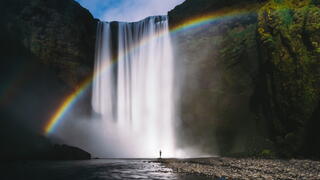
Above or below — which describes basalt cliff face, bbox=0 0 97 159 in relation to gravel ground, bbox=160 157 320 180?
above

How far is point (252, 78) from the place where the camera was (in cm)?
3909

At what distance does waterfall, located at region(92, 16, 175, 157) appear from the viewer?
51125mm

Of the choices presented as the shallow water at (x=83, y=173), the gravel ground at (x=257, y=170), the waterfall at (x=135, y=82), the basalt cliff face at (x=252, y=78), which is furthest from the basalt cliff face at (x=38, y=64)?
the gravel ground at (x=257, y=170)

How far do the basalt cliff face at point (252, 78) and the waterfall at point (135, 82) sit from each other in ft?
12.2

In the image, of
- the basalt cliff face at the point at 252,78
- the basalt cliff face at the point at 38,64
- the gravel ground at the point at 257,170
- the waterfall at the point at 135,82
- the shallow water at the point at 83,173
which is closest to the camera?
the gravel ground at the point at 257,170

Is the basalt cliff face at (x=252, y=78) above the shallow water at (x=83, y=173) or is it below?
above

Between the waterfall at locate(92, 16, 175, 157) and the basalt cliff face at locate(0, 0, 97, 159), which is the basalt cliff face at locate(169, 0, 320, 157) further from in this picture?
the basalt cliff face at locate(0, 0, 97, 159)

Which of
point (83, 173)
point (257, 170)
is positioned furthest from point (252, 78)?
point (83, 173)

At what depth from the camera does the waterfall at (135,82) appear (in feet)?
168

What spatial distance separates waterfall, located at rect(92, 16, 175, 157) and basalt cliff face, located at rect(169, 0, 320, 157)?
3714 mm

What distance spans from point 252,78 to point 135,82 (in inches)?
935

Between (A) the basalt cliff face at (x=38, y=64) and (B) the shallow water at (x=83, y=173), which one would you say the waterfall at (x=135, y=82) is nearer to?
(A) the basalt cliff face at (x=38, y=64)

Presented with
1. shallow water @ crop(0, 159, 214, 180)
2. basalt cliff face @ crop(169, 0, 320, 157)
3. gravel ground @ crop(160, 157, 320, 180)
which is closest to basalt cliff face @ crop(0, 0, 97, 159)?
shallow water @ crop(0, 159, 214, 180)

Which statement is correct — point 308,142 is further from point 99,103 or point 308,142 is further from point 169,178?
point 99,103
